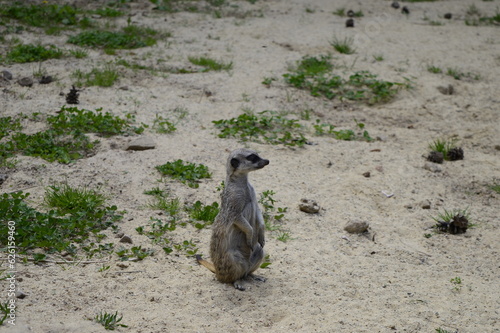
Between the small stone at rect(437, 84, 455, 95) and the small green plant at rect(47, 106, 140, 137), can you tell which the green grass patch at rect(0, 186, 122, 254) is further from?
the small stone at rect(437, 84, 455, 95)

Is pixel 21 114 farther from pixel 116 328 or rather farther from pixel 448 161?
pixel 448 161

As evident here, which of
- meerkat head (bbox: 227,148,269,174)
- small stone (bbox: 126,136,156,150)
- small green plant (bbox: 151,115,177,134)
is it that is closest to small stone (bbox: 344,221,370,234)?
meerkat head (bbox: 227,148,269,174)

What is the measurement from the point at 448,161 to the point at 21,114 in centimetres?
482

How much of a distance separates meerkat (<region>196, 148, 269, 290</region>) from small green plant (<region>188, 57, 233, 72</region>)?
438 centimetres

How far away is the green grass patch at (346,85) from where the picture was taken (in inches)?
307

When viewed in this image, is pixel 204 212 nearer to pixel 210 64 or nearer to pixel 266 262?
pixel 266 262

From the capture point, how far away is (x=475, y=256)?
4672mm

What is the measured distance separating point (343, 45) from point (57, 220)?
611cm

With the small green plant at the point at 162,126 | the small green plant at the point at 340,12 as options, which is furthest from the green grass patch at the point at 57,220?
the small green plant at the point at 340,12

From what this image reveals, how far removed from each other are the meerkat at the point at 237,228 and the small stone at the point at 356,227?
111 centimetres

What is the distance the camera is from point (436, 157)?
627 cm

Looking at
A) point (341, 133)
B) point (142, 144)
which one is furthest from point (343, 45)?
point (142, 144)

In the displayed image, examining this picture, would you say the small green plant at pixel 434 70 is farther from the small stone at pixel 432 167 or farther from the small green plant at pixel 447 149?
the small stone at pixel 432 167

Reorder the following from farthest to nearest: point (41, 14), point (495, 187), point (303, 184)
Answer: point (41, 14) → point (495, 187) → point (303, 184)
